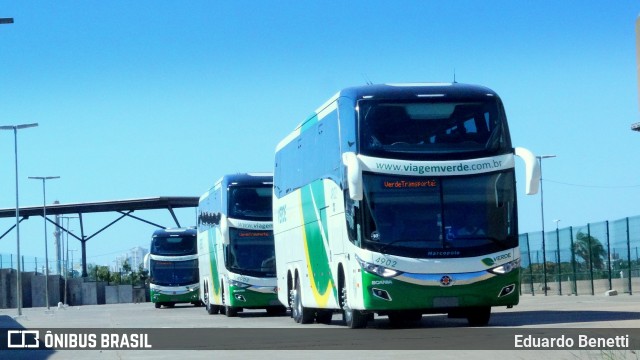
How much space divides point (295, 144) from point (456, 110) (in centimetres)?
705

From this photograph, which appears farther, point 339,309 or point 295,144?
point 295,144

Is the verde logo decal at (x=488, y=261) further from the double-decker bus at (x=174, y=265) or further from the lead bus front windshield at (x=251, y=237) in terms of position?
the double-decker bus at (x=174, y=265)

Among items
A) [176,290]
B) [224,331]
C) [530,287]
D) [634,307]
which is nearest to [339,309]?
[224,331]

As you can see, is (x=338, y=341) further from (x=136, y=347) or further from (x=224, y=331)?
(x=224, y=331)

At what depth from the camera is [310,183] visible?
25938 mm

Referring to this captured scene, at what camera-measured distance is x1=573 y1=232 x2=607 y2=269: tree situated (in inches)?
1612

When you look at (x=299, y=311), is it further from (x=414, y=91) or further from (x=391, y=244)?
Answer: (x=414, y=91)

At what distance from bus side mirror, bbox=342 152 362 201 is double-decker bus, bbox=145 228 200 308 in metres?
38.5

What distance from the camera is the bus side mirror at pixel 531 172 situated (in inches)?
828

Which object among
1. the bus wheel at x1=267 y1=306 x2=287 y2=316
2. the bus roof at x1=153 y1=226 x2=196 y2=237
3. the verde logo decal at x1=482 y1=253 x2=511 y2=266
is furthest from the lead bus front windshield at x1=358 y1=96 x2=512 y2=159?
the bus roof at x1=153 y1=226 x2=196 y2=237

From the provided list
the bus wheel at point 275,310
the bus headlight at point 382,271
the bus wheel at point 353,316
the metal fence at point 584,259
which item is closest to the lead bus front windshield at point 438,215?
the bus headlight at point 382,271

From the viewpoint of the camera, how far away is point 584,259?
140 ft

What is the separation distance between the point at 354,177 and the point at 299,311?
26.3 feet

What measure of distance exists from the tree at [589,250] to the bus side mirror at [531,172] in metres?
20.1
